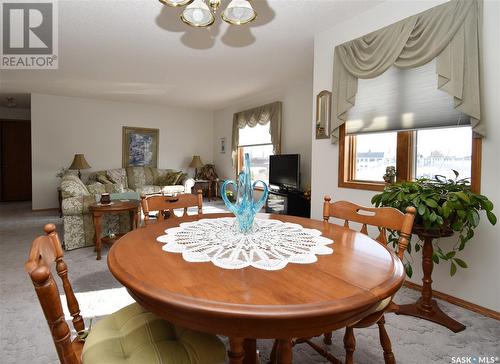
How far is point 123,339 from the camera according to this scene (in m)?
1.02

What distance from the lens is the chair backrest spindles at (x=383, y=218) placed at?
131 centimetres

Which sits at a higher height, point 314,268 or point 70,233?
point 314,268

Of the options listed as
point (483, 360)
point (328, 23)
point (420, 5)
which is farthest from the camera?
point (328, 23)

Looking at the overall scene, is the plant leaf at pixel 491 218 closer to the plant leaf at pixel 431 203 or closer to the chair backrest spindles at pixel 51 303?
the plant leaf at pixel 431 203

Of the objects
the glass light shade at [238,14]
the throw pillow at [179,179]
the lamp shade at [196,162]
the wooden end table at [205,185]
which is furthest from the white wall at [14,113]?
the glass light shade at [238,14]

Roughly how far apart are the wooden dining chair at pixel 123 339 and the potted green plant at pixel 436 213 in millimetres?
1489

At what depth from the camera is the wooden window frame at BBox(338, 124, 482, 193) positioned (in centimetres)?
205

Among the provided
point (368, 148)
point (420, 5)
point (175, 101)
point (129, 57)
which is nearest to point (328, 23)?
point (420, 5)

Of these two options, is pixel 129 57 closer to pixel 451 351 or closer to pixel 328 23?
pixel 328 23

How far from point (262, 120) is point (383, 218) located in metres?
4.79

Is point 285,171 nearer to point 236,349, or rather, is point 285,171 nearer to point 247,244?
point 247,244

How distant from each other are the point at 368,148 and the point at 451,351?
71.9 inches

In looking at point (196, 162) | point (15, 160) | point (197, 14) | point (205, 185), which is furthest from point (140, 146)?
point (197, 14)

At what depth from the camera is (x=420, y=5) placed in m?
2.30
